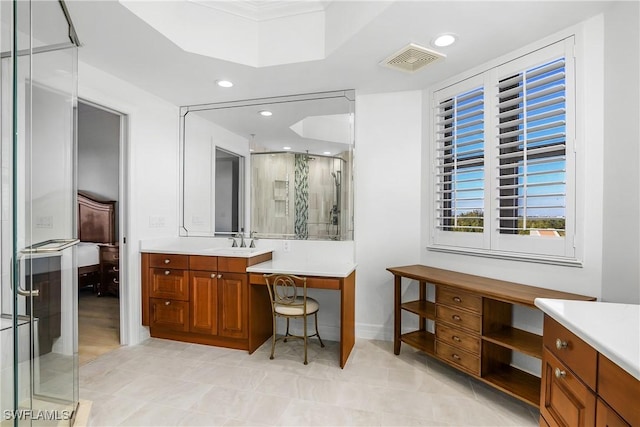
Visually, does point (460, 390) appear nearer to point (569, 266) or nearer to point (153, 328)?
point (569, 266)

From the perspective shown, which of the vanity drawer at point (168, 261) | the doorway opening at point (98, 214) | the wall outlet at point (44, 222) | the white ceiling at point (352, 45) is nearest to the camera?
the wall outlet at point (44, 222)

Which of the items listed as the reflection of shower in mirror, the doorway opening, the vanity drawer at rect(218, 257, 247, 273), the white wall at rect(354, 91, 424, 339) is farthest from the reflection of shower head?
the doorway opening

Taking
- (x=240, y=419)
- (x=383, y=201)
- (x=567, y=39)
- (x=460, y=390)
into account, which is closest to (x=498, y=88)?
(x=567, y=39)

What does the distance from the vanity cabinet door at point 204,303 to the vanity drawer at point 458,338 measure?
1985mm

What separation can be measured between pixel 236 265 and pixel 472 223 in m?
2.10

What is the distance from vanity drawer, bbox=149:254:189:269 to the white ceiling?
1.65 meters

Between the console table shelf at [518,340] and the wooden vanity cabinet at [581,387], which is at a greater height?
the wooden vanity cabinet at [581,387]

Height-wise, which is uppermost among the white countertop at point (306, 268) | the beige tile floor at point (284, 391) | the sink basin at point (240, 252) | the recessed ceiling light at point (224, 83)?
the recessed ceiling light at point (224, 83)

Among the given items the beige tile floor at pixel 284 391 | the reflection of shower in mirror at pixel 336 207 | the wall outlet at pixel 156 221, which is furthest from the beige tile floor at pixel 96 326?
the reflection of shower in mirror at pixel 336 207

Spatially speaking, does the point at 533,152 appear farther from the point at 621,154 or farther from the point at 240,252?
the point at 240,252

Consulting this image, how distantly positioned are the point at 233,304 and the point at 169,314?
28.5 inches

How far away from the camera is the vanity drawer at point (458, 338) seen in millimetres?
2188

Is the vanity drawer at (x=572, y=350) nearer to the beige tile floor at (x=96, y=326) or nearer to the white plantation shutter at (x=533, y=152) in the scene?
the white plantation shutter at (x=533, y=152)

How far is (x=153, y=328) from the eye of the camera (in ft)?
10.4
